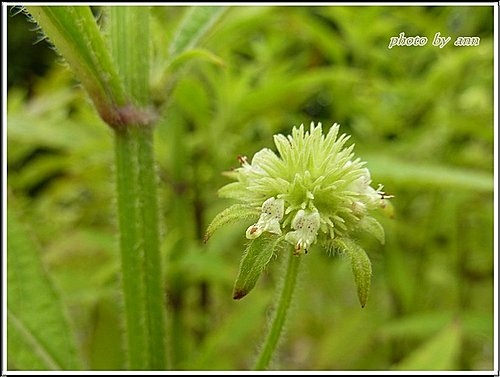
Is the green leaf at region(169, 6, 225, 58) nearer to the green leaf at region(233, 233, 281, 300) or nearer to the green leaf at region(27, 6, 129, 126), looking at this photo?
the green leaf at region(27, 6, 129, 126)

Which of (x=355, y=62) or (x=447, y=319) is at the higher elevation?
(x=355, y=62)

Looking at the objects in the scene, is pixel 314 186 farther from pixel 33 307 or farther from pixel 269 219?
pixel 33 307

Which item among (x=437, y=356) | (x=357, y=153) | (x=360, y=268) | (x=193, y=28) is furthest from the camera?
(x=357, y=153)

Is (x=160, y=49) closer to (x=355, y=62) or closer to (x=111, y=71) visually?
(x=111, y=71)

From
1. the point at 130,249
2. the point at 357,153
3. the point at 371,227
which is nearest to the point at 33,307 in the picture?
the point at 130,249

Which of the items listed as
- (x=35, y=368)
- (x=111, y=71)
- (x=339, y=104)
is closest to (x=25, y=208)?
(x=339, y=104)

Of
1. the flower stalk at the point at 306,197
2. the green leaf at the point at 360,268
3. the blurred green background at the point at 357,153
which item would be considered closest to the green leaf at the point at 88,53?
the flower stalk at the point at 306,197

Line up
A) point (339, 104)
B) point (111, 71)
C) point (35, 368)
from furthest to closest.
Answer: point (339, 104) → point (35, 368) → point (111, 71)
